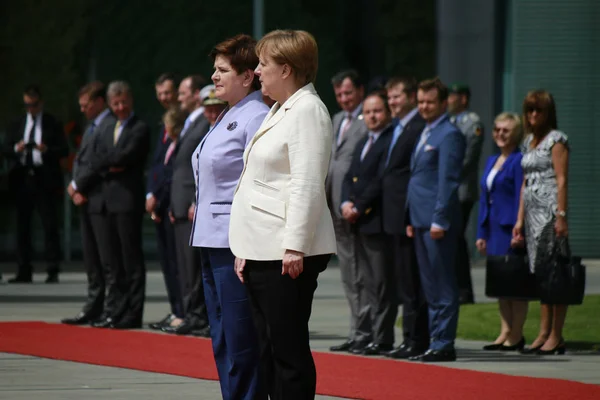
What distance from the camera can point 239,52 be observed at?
6977 millimetres

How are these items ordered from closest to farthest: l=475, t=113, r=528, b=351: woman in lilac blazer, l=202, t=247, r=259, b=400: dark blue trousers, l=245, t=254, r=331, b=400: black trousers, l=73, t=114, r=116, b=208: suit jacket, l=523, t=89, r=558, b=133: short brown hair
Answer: l=245, t=254, r=331, b=400: black trousers
l=202, t=247, r=259, b=400: dark blue trousers
l=523, t=89, r=558, b=133: short brown hair
l=475, t=113, r=528, b=351: woman in lilac blazer
l=73, t=114, r=116, b=208: suit jacket

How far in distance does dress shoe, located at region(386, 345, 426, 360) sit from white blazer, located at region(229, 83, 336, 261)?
13.8 ft

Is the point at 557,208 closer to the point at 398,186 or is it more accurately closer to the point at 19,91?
the point at 398,186

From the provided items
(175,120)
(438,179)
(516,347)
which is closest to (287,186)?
(438,179)

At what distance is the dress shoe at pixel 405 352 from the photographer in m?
10.4

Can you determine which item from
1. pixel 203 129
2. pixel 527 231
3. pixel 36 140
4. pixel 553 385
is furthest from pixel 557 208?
pixel 36 140

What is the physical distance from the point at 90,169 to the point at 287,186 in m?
6.71

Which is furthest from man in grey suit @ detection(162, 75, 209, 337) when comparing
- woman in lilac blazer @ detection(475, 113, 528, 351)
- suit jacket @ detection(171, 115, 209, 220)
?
woman in lilac blazer @ detection(475, 113, 528, 351)

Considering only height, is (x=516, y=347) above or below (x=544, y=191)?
below

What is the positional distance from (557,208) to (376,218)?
1270 millimetres

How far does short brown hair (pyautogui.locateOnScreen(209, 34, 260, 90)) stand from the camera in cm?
697

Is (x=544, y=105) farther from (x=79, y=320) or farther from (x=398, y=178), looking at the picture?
(x=79, y=320)

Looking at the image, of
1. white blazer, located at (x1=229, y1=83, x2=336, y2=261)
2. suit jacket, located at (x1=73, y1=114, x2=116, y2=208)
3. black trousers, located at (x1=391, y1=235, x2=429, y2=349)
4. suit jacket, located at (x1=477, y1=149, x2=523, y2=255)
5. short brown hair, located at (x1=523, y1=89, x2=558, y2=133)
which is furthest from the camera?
suit jacket, located at (x1=73, y1=114, x2=116, y2=208)

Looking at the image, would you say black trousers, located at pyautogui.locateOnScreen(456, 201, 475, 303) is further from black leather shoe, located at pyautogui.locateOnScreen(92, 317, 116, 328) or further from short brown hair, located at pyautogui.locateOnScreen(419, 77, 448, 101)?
short brown hair, located at pyautogui.locateOnScreen(419, 77, 448, 101)
